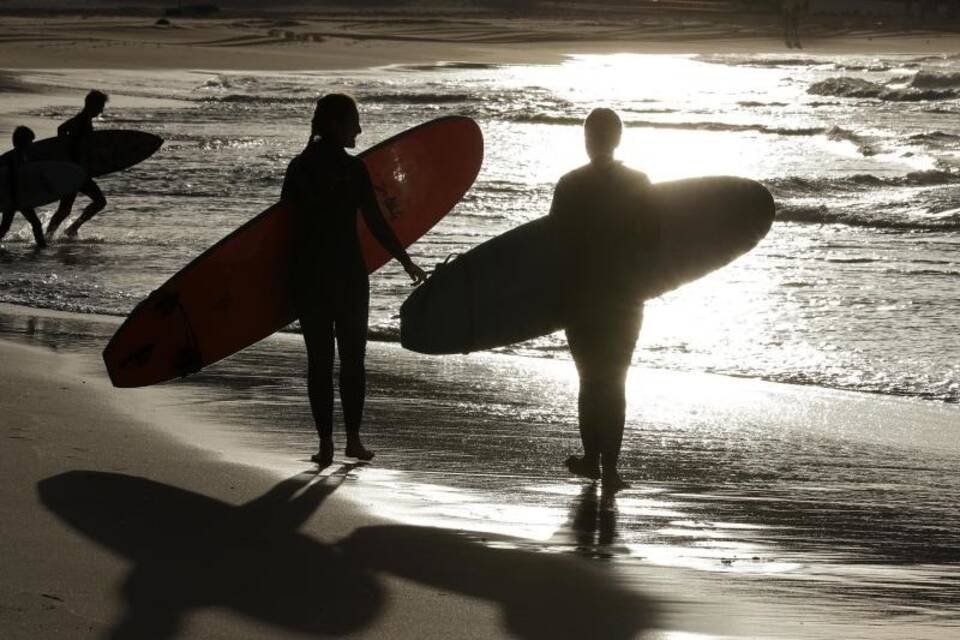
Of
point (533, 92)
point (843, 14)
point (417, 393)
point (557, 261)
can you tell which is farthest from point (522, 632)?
point (843, 14)

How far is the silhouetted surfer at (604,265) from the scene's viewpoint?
564 centimetres

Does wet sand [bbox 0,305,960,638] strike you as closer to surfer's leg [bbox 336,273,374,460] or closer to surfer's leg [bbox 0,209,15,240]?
surfer's leg [bbox 336,273,374,460]

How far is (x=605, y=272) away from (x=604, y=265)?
25mm

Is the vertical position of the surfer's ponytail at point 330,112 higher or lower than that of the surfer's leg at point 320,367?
higher

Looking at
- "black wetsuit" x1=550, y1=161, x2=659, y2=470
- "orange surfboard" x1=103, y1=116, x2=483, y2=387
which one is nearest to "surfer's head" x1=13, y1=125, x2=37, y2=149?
"orange surfboard" x1=103, y1=116, x2=483, y2=387

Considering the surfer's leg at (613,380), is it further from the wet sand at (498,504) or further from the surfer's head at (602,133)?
the surfer's head at (602,133)

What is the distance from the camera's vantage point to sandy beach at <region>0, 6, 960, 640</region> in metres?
4.30

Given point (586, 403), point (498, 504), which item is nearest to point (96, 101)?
point (586, 403)

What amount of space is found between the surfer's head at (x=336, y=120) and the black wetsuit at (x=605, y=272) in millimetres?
782

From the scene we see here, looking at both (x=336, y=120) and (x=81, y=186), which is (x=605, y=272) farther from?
(x=81, y=186)

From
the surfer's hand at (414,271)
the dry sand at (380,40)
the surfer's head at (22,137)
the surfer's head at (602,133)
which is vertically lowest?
the surfer's hand at (414,271)

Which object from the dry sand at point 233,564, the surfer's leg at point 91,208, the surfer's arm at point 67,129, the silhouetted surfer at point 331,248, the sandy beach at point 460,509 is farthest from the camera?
the surfer's leg at point 91,208

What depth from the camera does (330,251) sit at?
589 centimetres

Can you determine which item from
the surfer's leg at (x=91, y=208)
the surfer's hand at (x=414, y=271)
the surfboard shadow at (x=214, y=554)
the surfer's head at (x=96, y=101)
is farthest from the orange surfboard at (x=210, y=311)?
the surfer's leg at (x=91, y=208)
